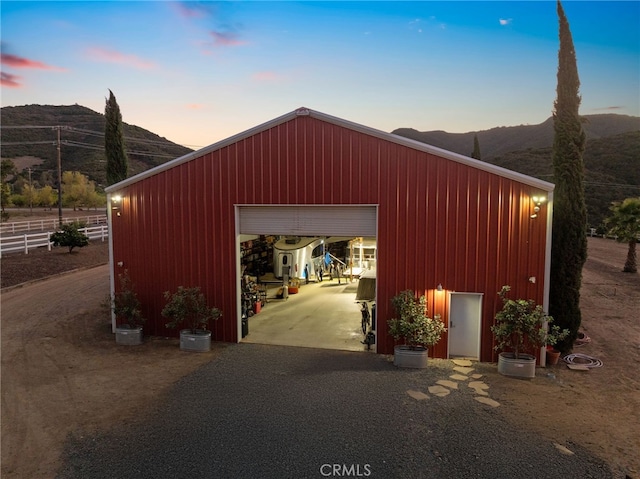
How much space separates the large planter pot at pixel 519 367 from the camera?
9820 mm

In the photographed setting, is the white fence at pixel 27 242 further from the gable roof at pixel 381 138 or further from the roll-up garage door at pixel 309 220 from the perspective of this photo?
the roll-up garage door at pixel 309 220

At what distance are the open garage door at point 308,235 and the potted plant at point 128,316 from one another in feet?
9.45

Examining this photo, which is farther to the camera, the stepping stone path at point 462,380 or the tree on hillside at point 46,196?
the tree on hillside at point 46,196

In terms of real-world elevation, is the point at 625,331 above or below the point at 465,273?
below

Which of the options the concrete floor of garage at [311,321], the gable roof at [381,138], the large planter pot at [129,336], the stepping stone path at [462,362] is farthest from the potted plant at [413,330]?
the large planter pot at [129,336]

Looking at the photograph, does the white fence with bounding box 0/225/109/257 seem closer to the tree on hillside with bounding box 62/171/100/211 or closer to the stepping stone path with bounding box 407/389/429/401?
the stepping stone path with bounding box 407/389/429/401

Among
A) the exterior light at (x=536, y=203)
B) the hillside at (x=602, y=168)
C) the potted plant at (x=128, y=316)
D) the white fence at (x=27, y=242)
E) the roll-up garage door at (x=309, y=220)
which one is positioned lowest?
the potted plant at (x=128, y=316)

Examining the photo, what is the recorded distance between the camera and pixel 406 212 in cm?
1119

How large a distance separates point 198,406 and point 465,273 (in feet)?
22.5

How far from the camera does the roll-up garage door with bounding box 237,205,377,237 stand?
1165cm

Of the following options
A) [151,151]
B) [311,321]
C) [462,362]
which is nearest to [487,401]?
[462,362]

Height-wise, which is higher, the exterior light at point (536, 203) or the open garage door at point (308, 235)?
the exterior light at point (536, 203)

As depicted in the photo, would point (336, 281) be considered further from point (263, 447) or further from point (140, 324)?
point (263, 447)

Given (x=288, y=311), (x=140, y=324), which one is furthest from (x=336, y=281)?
(x=140, y=324)
